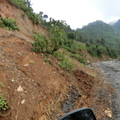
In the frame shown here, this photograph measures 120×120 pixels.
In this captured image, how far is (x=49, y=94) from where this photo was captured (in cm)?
405

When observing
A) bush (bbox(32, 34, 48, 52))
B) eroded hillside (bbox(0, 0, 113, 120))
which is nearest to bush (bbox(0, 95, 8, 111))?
eroded hillside (bbox(0, 0, 113, 120))

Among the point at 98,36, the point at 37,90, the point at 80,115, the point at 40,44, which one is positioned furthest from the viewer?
the point at 98,36

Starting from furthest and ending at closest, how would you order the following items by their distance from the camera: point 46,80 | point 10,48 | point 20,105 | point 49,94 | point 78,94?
point 10,48 < point 78,94 < point 46,80 < point 49,94 < point 20,105

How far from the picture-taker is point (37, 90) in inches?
153

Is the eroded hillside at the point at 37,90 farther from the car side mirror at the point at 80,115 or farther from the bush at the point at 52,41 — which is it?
the car side mirror at the point at 80,115

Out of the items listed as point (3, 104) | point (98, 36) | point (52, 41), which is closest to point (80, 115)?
point (3, 104)

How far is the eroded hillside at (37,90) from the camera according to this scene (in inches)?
126

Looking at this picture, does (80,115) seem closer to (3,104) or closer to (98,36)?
(3,104)

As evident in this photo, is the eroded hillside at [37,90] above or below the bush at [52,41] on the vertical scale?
below

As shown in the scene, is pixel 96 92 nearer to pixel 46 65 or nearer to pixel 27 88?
pixel 46 65

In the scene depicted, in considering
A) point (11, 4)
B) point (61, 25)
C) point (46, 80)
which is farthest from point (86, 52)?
point (46, 80)

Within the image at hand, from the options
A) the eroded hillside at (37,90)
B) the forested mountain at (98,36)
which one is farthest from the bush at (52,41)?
the forested mountain at (98,36)

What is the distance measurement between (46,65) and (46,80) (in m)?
0.98

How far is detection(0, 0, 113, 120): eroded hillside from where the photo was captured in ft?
10.5
